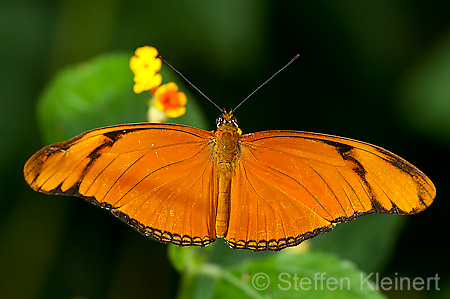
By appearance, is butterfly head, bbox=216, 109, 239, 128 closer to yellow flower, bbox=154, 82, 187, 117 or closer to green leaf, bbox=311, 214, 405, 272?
yellow flower, bbox=154, 82, 187, 117

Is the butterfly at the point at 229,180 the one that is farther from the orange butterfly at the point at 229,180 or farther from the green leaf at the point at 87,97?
the green leaf at the point at 87,97

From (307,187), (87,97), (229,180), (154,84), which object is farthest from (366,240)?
(87,97)

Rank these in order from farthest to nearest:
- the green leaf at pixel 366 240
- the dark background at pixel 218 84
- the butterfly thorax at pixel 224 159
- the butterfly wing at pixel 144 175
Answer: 1. the dark background at pixel 218 84
2. the green leaf at pixel 366 240
3. the butterfly thorax at pixel 224 159
4. the butterfly wing at pixel 144 175

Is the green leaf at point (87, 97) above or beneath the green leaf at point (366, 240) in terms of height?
above

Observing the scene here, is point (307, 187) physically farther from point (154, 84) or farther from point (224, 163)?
point (154, 84)

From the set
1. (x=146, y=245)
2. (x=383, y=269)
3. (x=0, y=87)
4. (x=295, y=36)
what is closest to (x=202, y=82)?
(x=295, y=36)

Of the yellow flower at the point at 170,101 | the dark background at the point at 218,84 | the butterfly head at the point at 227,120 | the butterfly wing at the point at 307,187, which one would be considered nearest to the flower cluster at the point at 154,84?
the yellow flower at the point at 170,101

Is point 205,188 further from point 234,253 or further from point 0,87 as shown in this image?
point 0,87
